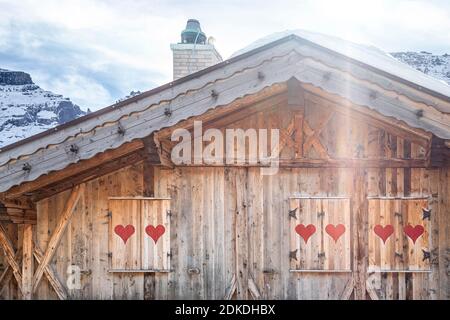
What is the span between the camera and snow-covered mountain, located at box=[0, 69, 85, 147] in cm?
6364

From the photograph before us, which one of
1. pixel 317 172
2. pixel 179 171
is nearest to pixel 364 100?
pixel 317 172

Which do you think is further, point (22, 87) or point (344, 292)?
point (22, 87)

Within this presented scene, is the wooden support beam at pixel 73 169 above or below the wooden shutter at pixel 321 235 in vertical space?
above

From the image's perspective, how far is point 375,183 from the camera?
585cm

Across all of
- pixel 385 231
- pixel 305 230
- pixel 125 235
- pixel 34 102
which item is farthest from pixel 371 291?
pixel 34 102

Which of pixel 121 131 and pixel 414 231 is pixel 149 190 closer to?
pixel 121 131

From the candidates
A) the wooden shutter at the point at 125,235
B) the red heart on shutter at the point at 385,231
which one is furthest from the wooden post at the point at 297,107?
the wooden shutter at the point at 125,235

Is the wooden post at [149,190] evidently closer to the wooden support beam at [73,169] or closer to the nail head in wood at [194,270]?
the wooden support beam at [73,169]

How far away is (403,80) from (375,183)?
5.32ft

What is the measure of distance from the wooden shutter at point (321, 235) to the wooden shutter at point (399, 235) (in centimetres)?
43

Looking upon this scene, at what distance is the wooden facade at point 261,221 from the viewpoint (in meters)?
5.80

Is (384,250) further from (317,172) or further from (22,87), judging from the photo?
(22,87)

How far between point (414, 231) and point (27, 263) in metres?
6.21

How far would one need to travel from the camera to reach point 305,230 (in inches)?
230
